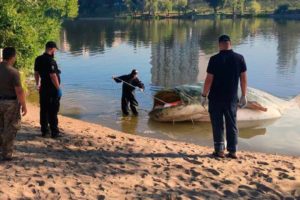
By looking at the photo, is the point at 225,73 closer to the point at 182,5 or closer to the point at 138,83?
the point at 138,83

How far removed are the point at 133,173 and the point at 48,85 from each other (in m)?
3.03

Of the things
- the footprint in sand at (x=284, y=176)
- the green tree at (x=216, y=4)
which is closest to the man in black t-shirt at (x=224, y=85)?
the footprint in sand at (x=284, y=176)

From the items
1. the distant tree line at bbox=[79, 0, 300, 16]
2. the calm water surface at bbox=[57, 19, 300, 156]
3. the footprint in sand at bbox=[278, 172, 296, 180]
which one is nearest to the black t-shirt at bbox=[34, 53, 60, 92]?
the footprint in sand at bbox=[278, 172, 296, 180]

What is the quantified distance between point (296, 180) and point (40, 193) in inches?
173

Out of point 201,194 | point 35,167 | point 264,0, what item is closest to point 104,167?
point 35,167

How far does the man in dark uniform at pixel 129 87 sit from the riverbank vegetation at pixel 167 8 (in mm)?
119768

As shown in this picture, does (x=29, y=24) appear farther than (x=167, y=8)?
No

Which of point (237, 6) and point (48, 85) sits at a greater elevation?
point (237, 6)

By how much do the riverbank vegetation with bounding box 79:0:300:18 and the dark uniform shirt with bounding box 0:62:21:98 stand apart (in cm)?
12859

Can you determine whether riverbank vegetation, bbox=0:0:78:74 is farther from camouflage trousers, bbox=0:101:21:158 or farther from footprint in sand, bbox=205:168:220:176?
footprint in sand, bbox=205:168:220:176

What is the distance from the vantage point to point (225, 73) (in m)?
8.95

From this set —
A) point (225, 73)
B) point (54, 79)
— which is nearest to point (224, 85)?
point (225, 73)

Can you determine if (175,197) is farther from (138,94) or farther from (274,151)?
(138,94)

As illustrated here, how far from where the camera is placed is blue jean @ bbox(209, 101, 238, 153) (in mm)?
9125
